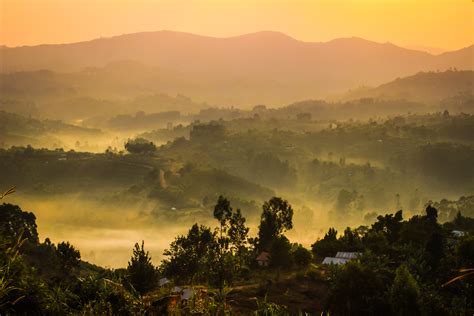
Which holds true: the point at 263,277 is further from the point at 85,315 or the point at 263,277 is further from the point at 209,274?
the point at 85,315

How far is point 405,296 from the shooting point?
162ft

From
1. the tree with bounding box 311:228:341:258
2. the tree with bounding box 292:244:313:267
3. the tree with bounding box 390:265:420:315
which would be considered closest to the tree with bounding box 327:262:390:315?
the tree with bounding box 390:265:420:315

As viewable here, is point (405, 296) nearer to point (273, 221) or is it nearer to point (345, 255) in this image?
point (345, 255)

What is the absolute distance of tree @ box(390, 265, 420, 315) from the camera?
49.3m

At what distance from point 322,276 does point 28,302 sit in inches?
1831

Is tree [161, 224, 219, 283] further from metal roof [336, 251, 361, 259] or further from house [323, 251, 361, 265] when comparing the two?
metal roof [336, 251, 361, 259]

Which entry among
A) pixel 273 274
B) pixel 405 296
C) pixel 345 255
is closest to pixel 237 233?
pixel 273 274

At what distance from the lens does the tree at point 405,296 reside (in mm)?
49312

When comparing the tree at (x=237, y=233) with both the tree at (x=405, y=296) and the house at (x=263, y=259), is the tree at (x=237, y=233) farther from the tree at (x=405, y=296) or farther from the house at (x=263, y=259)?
the tree at (x=405, y=296)

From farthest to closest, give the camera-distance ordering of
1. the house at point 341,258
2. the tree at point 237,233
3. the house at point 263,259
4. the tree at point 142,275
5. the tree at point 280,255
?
the tree at point 237,233 < the house at point 263,259 < the tree at point 280,255 < the house at point 341,258 < the tree at point 142,275

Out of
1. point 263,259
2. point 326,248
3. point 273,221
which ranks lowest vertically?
point 263,259

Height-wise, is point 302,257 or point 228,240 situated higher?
point 228,240

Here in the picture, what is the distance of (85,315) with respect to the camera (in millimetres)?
29141

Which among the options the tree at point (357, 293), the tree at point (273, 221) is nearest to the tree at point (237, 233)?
the tree at point (273, 221)
